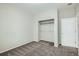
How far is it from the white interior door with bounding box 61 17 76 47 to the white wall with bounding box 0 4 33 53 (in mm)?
2172

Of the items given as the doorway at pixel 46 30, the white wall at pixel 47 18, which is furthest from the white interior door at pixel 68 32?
the doorway at pixel 46 30

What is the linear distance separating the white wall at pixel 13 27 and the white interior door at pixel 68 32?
217cm

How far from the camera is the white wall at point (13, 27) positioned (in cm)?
233

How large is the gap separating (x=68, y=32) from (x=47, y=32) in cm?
139

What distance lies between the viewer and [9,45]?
2553 millimetres

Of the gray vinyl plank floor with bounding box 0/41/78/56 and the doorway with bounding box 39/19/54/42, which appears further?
the doorway with bounding box 39/19/54/42

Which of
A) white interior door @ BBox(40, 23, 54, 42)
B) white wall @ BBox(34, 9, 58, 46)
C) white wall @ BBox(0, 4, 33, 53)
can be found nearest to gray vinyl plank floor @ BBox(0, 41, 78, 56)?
white wall @ BBox(0, 4, 33, 53)

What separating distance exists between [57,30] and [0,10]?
2847 millimetres

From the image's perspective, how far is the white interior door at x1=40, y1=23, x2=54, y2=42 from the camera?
3.70m

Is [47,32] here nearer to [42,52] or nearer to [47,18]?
[47,18]

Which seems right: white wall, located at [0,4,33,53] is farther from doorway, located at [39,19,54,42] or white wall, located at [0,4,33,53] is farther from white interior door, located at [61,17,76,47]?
white interior door, located at [61,17,76,47]

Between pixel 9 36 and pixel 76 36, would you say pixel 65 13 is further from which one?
pixel 9 36

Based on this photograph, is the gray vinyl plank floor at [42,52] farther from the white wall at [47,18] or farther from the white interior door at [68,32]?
the white wall at [47,18]

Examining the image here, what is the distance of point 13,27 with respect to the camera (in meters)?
2.71
